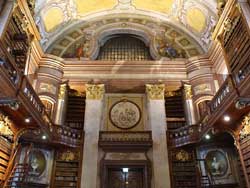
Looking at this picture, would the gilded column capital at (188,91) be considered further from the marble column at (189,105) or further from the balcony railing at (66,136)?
the balcony railing at (66,136)

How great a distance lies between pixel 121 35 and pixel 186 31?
3.35 m

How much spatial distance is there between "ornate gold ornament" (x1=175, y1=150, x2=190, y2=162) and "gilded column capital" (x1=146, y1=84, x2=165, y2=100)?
7.90 ft

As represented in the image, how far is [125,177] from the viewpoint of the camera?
938 cm

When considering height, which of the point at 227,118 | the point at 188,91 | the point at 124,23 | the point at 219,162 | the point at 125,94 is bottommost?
the point at 219,162

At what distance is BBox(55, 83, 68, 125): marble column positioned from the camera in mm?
10023

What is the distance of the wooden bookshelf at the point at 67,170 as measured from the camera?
29.0 ft

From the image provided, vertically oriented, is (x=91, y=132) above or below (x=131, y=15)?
below

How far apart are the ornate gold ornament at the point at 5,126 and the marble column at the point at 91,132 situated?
300 cm

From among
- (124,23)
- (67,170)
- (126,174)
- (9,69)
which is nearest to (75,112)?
(67,170)

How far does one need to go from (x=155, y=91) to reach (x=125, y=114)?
167 cm

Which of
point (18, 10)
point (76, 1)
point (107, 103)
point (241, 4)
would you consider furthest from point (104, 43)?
point (241, 4)

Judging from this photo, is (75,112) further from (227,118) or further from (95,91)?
(227,118)

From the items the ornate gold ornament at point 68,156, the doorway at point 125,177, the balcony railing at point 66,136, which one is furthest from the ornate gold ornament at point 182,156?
the ornate gold ornament at point 68,156

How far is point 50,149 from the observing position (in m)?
9.30
